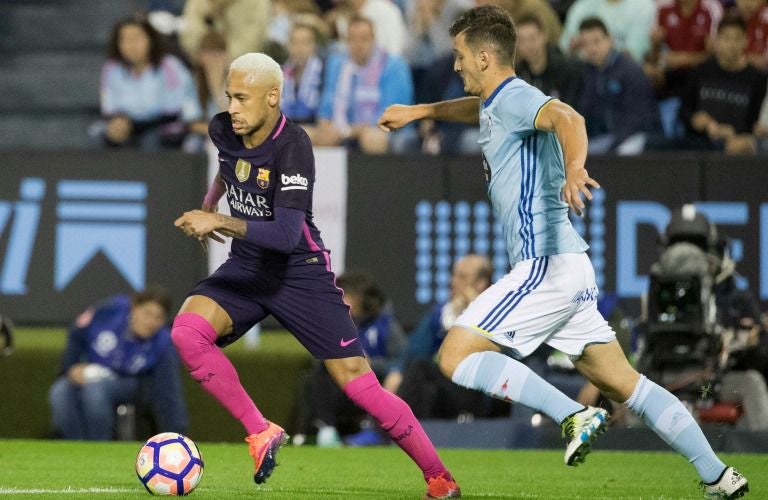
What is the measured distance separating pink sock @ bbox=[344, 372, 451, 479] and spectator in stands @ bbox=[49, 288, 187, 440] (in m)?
5.25

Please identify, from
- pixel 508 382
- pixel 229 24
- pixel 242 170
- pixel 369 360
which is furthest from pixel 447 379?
pixel 508 382

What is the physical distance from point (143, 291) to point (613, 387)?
6152 millimetres

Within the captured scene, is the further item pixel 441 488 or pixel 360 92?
pixel 360 92

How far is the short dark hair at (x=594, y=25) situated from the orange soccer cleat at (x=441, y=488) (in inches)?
276

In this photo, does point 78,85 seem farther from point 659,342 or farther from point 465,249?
point 659,342

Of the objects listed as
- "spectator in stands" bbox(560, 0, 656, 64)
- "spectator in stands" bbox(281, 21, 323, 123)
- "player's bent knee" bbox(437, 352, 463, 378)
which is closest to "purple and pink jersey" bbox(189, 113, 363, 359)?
"player's bent knee" bbox(437, 352, 463, 378)

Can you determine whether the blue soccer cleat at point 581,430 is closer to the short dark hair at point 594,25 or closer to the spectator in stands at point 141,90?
the short dark hair at point 594,25

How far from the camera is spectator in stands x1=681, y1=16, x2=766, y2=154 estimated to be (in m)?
13.1

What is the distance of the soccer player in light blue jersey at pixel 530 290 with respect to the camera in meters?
6.50

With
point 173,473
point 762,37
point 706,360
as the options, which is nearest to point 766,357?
point 706,360

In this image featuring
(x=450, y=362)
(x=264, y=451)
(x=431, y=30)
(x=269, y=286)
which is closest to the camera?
(x=450, y=362)

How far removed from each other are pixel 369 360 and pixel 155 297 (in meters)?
1.73

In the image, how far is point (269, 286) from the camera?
7160mm

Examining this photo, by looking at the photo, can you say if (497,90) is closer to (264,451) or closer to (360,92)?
(264,451)
